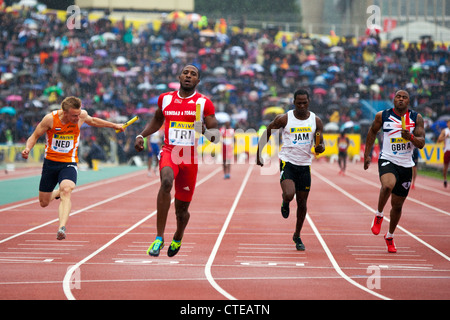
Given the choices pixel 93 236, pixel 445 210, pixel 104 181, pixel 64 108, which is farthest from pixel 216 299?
pixel 104 181

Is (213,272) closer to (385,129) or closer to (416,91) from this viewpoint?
(385,129)

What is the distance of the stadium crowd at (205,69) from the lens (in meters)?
39.3

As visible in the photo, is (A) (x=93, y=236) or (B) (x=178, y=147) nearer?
(B) (x=178, y=147)

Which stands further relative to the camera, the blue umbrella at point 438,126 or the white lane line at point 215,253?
the blue umbrella at point 438,126

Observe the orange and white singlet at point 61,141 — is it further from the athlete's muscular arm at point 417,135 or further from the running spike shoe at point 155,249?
the athlete's muscular arm at point 417,135

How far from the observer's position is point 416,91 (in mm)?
41406

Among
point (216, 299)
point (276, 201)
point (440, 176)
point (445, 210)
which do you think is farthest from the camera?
point (440, 176)

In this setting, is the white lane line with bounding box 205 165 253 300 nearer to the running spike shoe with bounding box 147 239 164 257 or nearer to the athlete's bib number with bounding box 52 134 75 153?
the running spike shoe with bounding box 147 239 164 257

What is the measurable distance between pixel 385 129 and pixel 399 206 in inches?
43.1

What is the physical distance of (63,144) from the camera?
35.8 feet

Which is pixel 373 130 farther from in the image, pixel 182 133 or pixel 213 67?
pixel 213 67

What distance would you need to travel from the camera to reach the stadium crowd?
1549 inches

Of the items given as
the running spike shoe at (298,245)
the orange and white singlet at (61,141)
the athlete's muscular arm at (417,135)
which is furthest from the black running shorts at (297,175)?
the orange and white singlet at (61,141)

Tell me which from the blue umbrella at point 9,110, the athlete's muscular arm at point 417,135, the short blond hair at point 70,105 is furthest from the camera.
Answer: the blue umbrella at point 9,110
